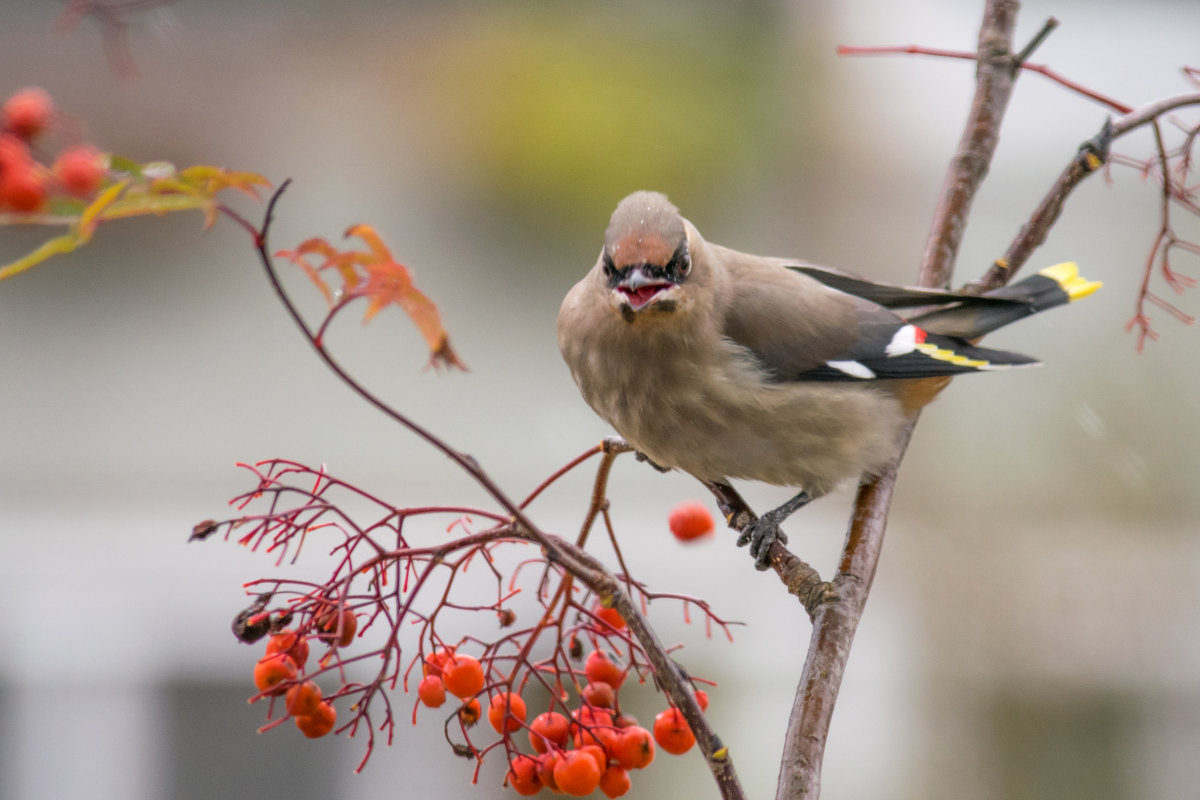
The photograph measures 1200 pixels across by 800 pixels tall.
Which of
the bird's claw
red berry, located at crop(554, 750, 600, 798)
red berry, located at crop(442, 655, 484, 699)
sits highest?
the bird's claw

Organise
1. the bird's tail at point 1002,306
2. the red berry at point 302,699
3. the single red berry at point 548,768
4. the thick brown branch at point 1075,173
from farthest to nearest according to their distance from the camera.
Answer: the bird's tail at point 1002,306 < the thick brown branch at point 1075,173 < the single red berry at point 548,768 < the red berry at point 302,699

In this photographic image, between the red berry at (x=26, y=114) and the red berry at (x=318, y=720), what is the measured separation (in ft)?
2.10

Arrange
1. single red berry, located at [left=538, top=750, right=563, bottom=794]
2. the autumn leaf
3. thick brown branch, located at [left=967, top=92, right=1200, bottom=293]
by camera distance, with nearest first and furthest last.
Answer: the autumn leaf
single red berry, located at [left=538, top=750, right=563, bottom=794]
thick brown branch, located at [left=967, top=92, right=1200, bottom=293]

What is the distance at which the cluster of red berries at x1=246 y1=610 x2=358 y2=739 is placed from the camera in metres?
1.20

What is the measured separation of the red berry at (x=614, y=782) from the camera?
4.33ft

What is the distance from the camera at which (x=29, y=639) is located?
5.27 metres

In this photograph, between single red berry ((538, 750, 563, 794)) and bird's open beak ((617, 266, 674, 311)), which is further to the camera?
bird's open beak ((617, 266, 674, 311))

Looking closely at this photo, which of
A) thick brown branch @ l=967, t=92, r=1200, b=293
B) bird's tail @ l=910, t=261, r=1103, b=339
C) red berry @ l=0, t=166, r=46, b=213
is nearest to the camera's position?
red berry @ l=0, t=166, r=46, b=213

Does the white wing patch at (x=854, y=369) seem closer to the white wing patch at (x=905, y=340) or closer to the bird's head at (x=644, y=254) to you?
the white wing patch at (x=905, y=340)

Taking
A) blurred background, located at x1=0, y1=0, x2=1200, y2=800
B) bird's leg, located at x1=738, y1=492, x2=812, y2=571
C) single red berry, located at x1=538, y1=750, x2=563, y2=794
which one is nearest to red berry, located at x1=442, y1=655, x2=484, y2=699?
single red berry, located at x1=538, y1=750, x2=563, y2=794

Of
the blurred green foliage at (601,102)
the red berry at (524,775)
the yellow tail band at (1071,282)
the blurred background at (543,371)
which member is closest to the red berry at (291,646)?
the red berry at (524,775)

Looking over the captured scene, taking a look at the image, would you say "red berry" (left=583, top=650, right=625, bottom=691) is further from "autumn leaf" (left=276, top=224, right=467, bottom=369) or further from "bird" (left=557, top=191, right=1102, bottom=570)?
"autumn leaf" (left=276, top=224, right=467, bottom=369)

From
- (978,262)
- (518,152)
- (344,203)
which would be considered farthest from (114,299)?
(978,262)

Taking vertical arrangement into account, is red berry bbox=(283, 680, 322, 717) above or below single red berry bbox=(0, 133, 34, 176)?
below
